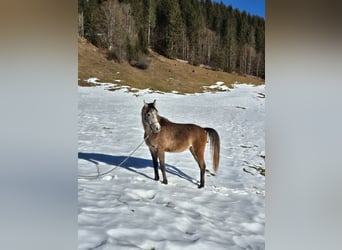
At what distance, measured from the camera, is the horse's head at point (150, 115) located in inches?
75.5

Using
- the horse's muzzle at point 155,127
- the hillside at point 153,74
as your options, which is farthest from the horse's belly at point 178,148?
the hillside at point 153,74

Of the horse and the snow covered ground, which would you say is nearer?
the snow covered ground

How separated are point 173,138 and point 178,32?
551mm

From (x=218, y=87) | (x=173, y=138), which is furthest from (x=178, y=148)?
(x=218, y=87)

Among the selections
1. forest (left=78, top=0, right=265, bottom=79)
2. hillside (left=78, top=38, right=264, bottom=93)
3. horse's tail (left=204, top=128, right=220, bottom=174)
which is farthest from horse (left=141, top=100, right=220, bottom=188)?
forest (left=78, top=0, right=265, bottom=79)

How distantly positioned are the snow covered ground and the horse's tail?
0.09ft

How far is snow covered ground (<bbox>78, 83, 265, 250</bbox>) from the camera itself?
1812mm

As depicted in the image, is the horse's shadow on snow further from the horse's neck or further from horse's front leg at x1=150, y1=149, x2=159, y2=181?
the horse's neck

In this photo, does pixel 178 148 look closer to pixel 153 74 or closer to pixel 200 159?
pixel 200 159

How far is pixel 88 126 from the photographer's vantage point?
1.86 metres

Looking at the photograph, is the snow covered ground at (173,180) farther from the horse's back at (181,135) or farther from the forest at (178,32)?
the forest at (178,32)

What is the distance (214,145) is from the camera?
6.35ft
